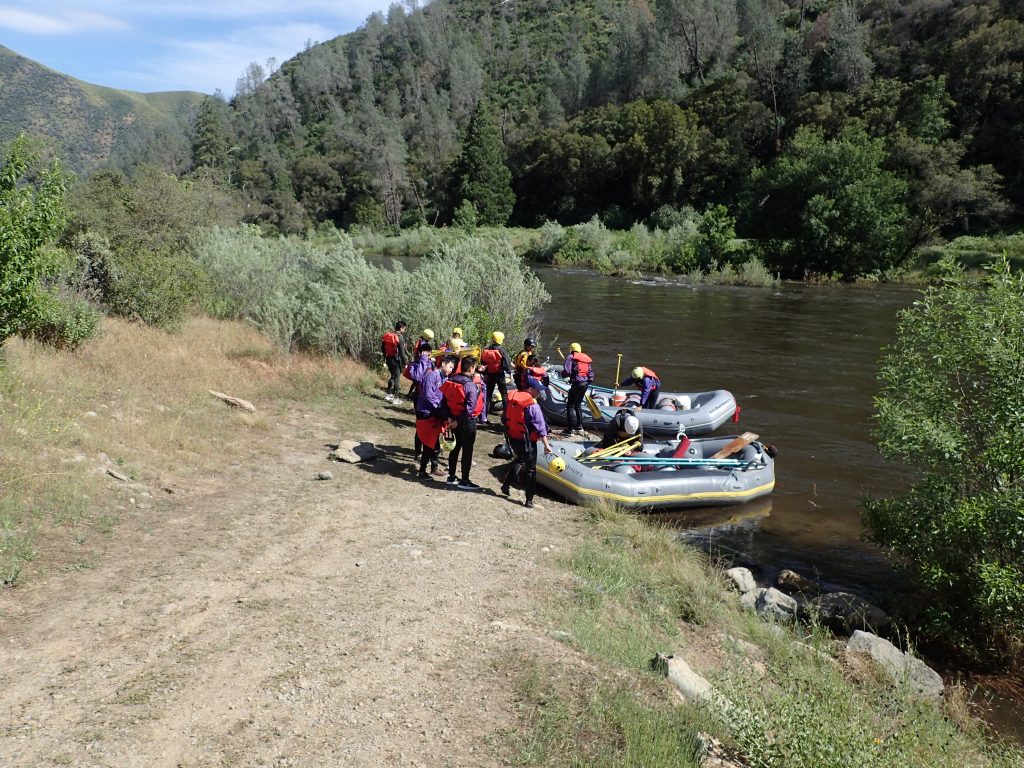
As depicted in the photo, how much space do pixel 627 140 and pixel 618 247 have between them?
23.9m

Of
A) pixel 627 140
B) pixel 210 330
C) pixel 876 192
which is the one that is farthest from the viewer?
pixel 627 140

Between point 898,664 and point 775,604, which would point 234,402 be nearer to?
point 775,604

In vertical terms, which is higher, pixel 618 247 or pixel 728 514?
pixel 618 247

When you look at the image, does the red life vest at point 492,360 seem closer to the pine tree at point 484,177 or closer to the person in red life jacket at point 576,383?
the person in red life jacket at point 576,383

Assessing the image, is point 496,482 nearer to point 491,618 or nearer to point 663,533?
point 663,533

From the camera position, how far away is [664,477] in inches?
404

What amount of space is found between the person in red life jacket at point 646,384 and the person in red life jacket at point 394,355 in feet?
14.3

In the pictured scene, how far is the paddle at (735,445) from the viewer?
1098 cm

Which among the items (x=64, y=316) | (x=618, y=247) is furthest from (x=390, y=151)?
(x=64, y=316)

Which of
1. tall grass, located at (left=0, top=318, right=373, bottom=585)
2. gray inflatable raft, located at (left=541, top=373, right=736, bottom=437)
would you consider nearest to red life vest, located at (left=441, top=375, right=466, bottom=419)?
tall grass, located at (left=0, top=318, right=373, bottom=585)

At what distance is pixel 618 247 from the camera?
4406 cm

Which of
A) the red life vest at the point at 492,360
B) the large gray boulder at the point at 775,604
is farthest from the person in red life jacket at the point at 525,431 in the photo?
the red life vest at the point at 492,360

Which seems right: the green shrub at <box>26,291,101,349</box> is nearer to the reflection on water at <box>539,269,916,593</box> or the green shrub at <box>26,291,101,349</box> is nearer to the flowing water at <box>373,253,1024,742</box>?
the flowing water at <box>373,253,1024,742</box>

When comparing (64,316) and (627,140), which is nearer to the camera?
(64,316)
